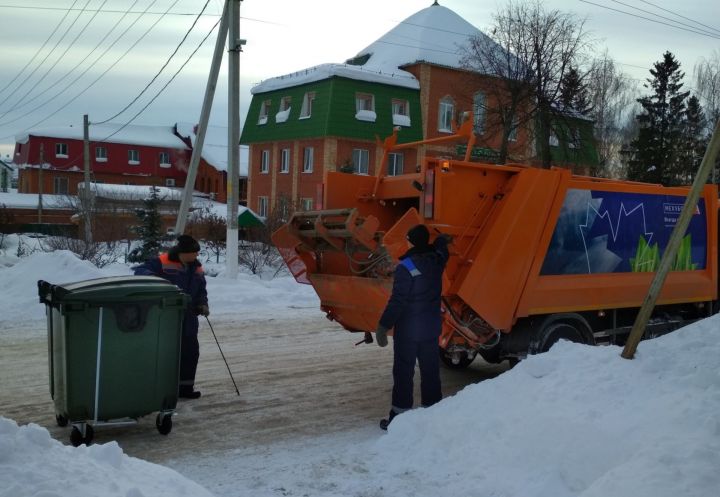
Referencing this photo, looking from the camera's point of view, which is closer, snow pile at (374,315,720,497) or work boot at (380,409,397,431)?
snow pile at (374,315,720,497)

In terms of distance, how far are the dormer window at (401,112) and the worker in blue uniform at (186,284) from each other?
30.2 meters

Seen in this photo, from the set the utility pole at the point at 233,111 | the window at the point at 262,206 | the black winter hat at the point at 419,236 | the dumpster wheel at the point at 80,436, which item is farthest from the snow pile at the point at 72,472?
the window at the point at 262,206

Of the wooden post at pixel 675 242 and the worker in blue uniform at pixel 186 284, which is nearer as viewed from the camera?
the wooden post at pixel 675 242

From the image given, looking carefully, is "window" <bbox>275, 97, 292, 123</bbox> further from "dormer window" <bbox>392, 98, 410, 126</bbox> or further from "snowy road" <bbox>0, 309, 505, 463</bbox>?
"snowy road" <bbox>0, 309, 505, 463</bbox>

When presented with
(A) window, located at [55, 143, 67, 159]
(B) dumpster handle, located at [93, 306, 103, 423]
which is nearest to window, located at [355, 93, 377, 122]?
(B) dumpster handle, located at [93, 306, 103, 423]

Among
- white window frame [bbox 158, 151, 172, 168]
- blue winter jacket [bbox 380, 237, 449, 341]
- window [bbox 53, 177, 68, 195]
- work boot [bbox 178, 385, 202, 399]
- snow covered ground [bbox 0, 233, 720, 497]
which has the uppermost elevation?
white window frame [bbox 158, 151, 172, 168]

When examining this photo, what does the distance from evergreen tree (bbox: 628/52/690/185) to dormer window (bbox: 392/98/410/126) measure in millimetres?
12069

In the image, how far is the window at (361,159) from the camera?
36750 millimetres

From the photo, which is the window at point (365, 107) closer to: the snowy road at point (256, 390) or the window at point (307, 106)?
the window at point (307, 106)

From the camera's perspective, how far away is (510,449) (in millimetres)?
4711

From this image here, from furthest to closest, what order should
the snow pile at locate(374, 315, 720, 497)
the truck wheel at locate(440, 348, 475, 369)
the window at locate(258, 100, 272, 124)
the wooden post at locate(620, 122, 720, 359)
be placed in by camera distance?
1. the window at locate(258, 100, 272, 124)
2. the truck wheel at locate(440, 348, 475, 369)
3. the wooden post at locate(620, 122, 720, 359)
4. the snow pile at locate(374, 315, 720, 497)

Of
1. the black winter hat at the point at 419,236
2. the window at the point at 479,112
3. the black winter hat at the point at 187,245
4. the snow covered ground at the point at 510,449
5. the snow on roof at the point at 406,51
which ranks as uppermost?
the snow on roof at the point at 406,51

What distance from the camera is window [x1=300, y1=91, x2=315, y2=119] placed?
3681cm

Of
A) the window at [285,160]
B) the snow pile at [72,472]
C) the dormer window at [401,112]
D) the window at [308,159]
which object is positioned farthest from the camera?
the window at [285,160]
